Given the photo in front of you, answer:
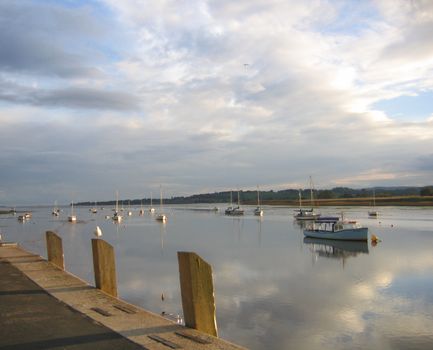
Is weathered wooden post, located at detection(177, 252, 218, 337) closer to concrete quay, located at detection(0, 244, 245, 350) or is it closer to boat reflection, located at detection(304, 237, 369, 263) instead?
concrete quay, located at detection(0, 244, 245, 350)

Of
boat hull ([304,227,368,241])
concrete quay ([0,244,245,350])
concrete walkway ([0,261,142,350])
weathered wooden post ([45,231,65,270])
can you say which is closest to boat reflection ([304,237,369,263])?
boat hull ([304,227,368,241])

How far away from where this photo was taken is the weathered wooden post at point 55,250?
14914 millimetres

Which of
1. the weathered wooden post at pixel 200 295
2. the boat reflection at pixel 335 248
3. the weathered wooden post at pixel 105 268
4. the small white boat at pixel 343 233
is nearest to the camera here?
the weathered wooden post at pixel 200 295

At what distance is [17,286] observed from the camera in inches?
440

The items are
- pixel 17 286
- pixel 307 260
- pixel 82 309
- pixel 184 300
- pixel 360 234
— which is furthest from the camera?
pixel 360 234

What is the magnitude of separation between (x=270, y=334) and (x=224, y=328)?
5.21ft

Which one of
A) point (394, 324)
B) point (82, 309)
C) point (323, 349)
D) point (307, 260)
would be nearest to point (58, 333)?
point (82, 309)

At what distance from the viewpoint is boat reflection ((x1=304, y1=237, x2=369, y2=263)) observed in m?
42.0

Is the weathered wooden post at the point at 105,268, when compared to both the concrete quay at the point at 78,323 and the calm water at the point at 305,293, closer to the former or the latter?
the concrete quay at the point at 78,323

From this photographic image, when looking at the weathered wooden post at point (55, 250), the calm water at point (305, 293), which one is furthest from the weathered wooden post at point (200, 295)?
the weathered wooden post at point (55, 250)

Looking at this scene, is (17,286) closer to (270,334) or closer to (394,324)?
(270,334)

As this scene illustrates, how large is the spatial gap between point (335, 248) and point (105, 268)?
4126 centimetres

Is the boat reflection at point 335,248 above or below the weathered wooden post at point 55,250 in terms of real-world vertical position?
below

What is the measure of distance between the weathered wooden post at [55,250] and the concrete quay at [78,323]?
3171mm
